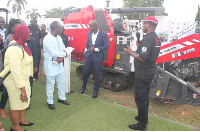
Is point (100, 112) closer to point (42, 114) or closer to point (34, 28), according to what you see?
point (42, 114)

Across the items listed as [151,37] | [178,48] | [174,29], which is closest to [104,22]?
[178,48]

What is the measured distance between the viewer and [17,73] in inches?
101

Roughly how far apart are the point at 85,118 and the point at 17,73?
1.73m

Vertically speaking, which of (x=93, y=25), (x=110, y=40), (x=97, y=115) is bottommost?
(x=97, y=115)

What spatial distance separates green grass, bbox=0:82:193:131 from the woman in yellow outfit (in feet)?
2.23

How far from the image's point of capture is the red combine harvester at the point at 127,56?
4.20m

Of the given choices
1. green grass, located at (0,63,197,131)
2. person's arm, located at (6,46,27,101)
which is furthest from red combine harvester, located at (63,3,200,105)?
person's arm, located at (6,46,27,101)

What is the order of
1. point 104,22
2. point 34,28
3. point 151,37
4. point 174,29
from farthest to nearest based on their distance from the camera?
point 174,29, point 34,28, point 104,22, point 151,37

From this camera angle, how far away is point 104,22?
5.63 m

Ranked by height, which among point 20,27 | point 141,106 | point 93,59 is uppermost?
point 20,27

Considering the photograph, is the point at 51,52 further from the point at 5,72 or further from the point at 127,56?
the point at 127,56

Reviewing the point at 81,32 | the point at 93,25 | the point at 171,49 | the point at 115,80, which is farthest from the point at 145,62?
the point at 81,32

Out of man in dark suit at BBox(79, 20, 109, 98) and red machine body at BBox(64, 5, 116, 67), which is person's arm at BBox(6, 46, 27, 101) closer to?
man in dark suit at BBox(79, 20, 109, 98)

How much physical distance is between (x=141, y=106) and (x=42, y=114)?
2.07 meters
